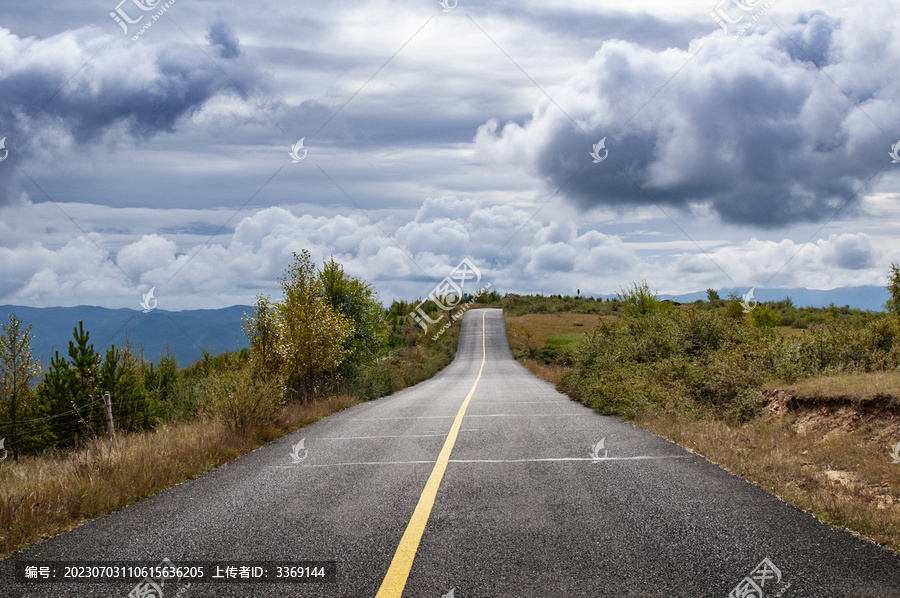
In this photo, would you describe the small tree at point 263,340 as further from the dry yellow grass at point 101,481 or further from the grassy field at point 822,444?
the grassy field at point 822,444

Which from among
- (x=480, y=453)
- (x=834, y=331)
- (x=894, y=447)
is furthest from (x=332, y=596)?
(x=834, y=331)

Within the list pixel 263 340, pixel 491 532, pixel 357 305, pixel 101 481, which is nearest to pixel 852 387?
pixel 491 532

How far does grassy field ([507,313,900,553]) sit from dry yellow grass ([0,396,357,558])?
6935 mm

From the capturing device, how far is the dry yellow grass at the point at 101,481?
539cm

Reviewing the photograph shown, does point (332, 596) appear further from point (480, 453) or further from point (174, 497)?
point (480, 453)

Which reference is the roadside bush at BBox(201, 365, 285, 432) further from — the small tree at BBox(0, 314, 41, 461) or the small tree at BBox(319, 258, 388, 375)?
the small tree at BBox(319, 258, 388, 375)

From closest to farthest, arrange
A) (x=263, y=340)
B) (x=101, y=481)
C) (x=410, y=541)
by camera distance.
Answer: (x=410, y=541) < (x=101, y=481) < (x=263, y=340)

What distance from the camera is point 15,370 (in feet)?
53.5

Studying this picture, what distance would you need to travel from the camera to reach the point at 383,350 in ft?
111

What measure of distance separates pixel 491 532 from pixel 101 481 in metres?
4.78

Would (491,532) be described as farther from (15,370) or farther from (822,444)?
(15,370)

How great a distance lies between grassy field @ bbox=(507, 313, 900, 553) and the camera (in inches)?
211

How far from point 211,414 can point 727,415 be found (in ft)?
33.2

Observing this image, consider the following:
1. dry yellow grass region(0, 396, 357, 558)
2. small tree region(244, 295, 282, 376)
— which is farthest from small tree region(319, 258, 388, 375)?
dry yellow grass region(0, 396, 357, 558)
